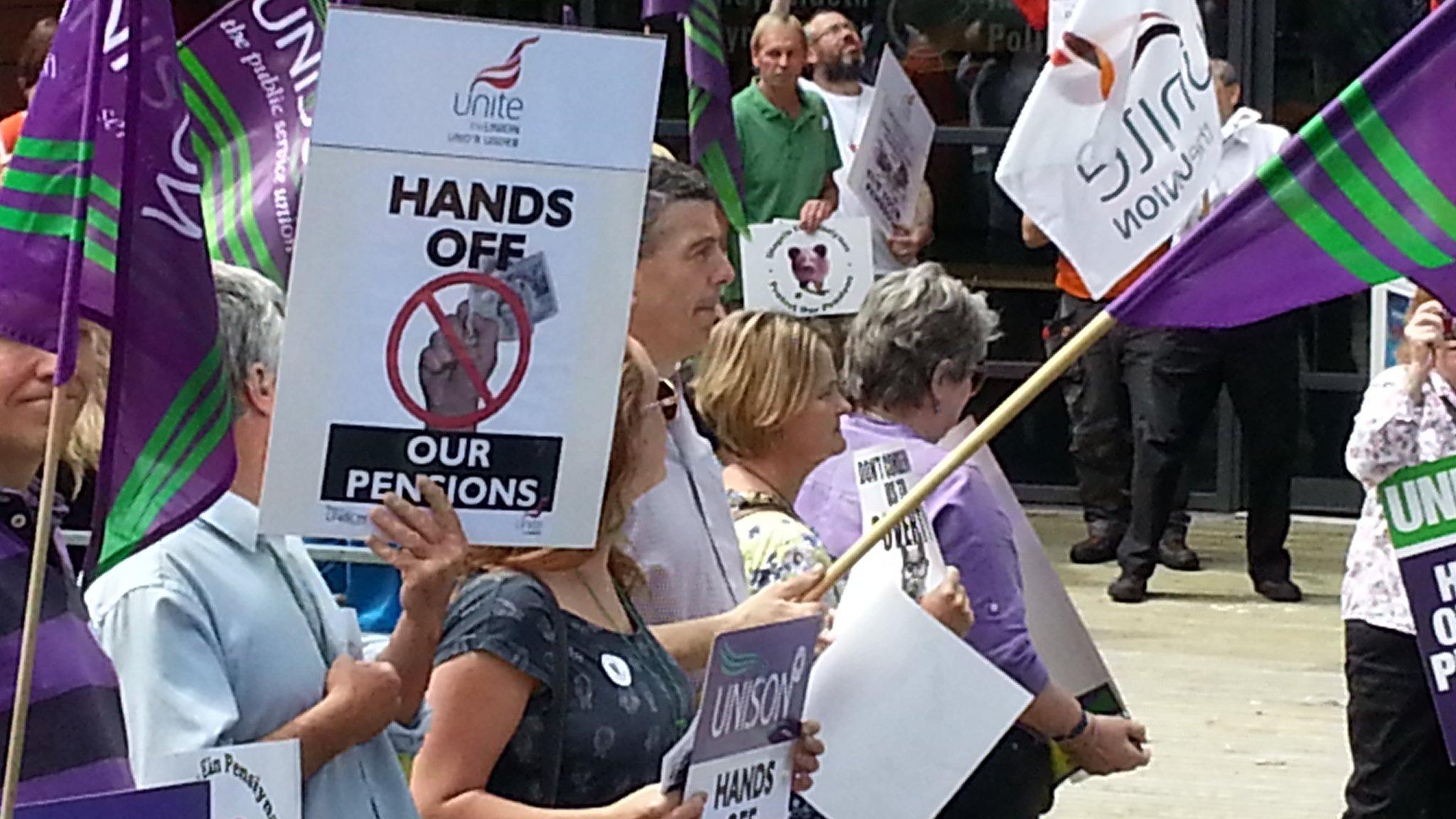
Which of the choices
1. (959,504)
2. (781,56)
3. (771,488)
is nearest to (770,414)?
(771,488)

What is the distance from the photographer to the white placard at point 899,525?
4.02 meters

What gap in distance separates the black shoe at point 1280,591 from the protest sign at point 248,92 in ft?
19.2

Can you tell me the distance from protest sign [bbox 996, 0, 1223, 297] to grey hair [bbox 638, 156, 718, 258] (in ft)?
3.55

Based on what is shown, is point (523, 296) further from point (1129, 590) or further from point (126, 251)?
point (1129, 590)

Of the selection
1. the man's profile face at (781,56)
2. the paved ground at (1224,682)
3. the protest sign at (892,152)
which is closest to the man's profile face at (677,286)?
the paved ground at (1224,682)

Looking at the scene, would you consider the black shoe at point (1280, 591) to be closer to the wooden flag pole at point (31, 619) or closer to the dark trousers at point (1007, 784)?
the dark trousers at point (1007, 784)

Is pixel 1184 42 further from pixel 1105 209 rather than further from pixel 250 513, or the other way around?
pixel 250 513

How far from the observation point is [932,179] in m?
10.9

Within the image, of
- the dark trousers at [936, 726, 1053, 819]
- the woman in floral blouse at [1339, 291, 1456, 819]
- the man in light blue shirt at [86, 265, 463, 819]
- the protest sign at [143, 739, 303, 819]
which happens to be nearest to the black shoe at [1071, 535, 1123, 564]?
the woman in floral blouse at [1339, 291, 1456, 819]

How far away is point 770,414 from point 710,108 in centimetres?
86

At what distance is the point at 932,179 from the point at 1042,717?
6.60 metres

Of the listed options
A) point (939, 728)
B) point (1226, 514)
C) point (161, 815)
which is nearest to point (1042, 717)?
point (939, 728)

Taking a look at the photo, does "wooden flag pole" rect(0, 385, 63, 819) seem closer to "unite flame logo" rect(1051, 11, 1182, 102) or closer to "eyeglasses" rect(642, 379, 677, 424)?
"eyeglasses" rect(642, 379, 677, 424)

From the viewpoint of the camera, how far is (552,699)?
312 cm
